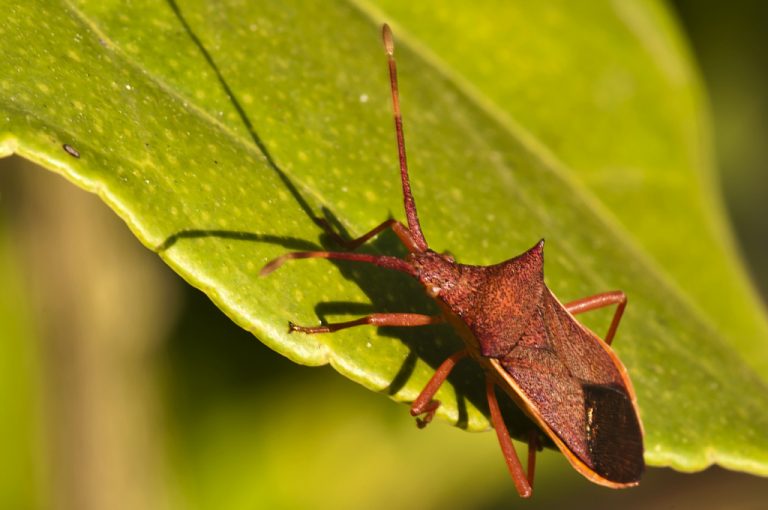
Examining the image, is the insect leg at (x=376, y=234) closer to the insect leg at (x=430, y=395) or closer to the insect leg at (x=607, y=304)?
the insect leg at (x=430, y=395)

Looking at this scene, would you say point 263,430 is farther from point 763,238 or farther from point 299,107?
point 763,238

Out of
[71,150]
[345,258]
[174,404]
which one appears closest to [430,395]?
[345,258]

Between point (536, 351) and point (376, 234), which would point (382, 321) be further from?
point (536, 351)

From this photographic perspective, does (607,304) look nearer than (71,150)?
No

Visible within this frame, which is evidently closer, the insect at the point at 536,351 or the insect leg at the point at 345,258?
the insect leg at the point at 345,258

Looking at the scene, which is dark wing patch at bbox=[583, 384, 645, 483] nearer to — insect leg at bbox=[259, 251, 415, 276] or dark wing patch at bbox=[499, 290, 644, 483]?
dark wing patch at bbox=[499, 290, 644, 483]

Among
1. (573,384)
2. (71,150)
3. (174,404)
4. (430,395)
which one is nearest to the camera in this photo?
(71,150)

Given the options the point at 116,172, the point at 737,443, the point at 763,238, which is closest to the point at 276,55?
the point at 116,172

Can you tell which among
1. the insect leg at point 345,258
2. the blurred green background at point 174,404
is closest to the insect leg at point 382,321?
the insect leg at point 345,258
